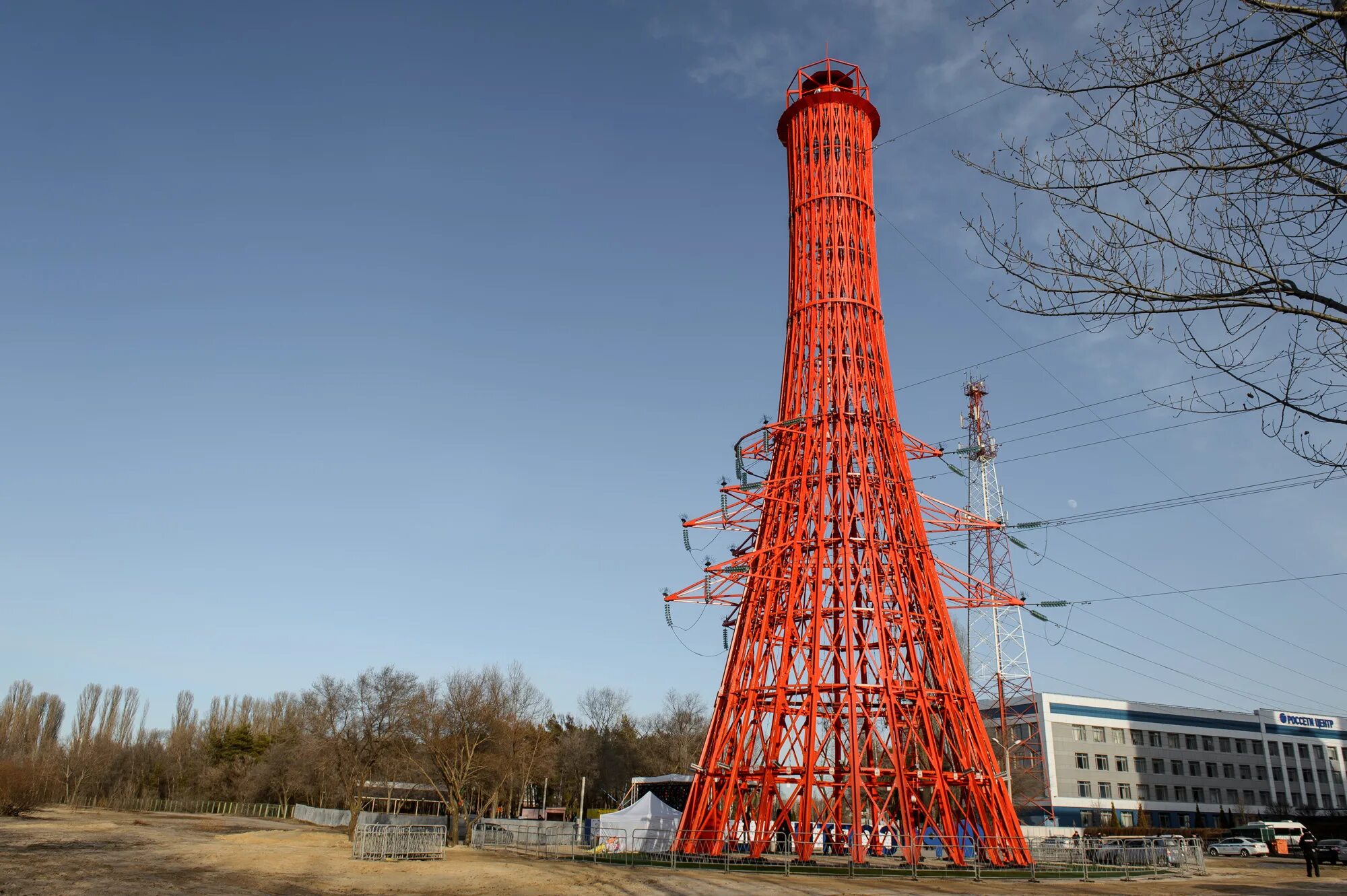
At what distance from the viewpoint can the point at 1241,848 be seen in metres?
36.8

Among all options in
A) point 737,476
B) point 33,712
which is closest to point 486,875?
point 737,476

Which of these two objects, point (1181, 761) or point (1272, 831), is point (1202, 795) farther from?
point (1272, 831)

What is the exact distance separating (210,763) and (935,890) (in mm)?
81552

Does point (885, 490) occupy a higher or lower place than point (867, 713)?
higher

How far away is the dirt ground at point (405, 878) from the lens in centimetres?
1644

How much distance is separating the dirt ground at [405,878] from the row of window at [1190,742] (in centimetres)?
2581

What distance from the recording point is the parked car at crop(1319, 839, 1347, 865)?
2964 cm

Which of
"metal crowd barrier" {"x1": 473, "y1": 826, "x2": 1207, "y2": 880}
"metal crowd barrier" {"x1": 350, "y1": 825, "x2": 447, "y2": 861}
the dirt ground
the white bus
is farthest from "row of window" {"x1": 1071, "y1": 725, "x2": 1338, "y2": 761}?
"metal crowd barrier" {"x1": 350, "y1": 825, "x2": 447, "y2": 861}

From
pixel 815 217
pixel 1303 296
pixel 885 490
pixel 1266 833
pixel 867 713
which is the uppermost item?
pixel 815 217

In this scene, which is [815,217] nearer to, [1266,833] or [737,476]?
[737,476]

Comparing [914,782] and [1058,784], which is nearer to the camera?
[914,782]

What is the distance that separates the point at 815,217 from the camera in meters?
27.7

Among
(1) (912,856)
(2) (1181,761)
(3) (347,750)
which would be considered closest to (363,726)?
(3) (347,750)

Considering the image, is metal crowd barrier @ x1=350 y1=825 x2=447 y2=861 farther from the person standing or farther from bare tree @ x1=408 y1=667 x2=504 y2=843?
the person standing
